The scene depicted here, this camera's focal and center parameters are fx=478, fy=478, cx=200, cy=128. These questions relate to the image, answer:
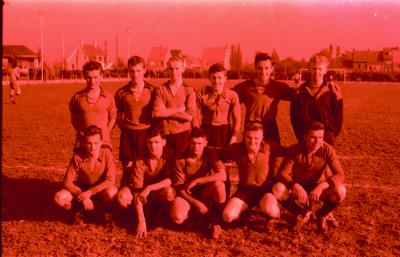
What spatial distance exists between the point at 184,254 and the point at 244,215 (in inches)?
40.8

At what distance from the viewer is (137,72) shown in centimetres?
545

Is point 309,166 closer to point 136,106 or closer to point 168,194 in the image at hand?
point 168,194

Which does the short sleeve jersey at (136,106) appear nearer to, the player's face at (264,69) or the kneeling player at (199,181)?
the kneeling player at (199,181)

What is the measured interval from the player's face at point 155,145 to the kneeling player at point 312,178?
4.23 feet

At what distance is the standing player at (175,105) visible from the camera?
541 centimetres

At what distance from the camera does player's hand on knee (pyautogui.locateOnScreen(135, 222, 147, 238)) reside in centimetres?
487

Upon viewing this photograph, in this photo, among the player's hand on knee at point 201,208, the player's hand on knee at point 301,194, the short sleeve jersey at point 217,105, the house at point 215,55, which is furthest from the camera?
the house at point 215,55

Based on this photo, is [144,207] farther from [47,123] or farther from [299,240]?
[47,123]

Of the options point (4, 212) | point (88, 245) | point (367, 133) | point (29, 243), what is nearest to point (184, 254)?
point (88, 245)

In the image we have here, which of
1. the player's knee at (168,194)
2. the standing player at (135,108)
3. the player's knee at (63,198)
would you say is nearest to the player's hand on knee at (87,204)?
the player's knee at (63,198)

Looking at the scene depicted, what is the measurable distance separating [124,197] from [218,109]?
1.52 meters

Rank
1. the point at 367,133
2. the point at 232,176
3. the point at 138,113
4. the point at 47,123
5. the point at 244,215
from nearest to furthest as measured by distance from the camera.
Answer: the point at 244,215
the point at 138,113
the point at 232,176
the point at 367,133
the point at 47,123

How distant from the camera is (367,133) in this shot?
12.2 metres

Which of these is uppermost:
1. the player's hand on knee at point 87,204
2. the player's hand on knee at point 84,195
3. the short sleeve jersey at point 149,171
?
the short sleeve jersey at point 149,171
